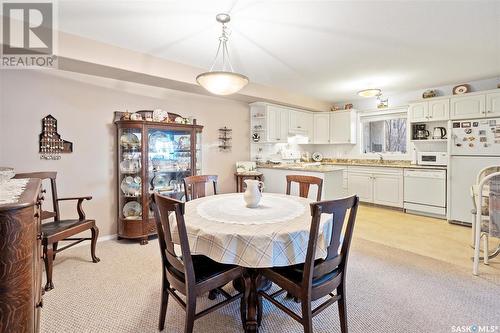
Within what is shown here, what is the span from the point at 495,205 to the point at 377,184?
2.94 meters

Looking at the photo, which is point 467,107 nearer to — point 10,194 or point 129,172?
point 129,172

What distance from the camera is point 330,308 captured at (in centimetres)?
201

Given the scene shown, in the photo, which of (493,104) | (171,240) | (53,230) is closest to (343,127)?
(493,104)

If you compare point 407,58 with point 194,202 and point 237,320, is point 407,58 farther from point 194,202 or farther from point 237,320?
point 237,320

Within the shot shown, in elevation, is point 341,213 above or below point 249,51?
below

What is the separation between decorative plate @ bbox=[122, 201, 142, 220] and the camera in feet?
11.4

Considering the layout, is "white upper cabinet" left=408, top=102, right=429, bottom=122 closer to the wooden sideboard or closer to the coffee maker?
the coffee maker

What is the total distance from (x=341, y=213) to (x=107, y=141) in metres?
3.23

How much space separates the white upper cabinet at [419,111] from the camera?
15.4ft

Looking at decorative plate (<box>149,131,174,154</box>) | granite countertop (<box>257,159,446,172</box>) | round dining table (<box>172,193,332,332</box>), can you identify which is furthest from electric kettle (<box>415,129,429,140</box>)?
decorative plate (<box>149,131,174,154</box>)

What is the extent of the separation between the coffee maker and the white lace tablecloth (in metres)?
4.40

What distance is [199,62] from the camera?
3.41 metres

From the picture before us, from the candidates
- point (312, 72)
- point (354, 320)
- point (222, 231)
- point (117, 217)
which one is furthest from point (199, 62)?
point (354, 320)

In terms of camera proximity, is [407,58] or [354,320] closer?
[354,320]
